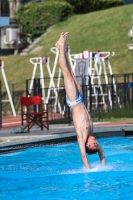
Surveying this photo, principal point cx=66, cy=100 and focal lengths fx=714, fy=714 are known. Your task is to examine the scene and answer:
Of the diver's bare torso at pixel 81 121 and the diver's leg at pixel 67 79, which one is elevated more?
the diver's leg at pixel 67 79

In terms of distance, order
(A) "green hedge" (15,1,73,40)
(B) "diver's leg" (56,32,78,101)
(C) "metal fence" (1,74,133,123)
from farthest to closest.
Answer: (A) "green hedge" (15,1,73,40) < (C) "metal fence" (1,74,133,123) < (B) "diver's leg" (56,32,78,101)

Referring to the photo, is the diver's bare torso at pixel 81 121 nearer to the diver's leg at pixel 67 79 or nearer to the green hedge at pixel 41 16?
the diver's leg at pixel 67 79

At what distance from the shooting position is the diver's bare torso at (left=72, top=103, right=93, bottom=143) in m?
11.8

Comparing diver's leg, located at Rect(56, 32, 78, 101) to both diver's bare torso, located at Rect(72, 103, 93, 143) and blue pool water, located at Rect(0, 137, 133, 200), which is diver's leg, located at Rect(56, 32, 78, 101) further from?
blue pool water, located at Rect(0, 137, 133, 200)

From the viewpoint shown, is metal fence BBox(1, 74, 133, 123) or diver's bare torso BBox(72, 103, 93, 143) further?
metal fence BBox(1, 74, 133, 123)

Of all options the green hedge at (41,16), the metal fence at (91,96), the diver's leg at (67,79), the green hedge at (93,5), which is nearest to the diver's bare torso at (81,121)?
the diver's leg at (67,79)

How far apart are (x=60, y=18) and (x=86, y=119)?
3163cm

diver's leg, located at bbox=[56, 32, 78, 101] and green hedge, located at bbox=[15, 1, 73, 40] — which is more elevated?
diver's leg, located at bbox=[56, 32, 78, 101]

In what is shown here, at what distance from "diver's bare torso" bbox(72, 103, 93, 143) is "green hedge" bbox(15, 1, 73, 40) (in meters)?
31.1

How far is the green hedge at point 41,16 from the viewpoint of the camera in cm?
4278

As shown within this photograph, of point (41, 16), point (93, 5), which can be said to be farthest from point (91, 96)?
point (93, 5)

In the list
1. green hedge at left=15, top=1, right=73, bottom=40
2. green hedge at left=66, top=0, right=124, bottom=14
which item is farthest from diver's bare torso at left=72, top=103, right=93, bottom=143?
green hedge at left=66, top=0, right=124, bottom=14

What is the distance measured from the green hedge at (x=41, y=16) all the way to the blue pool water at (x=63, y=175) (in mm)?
26806

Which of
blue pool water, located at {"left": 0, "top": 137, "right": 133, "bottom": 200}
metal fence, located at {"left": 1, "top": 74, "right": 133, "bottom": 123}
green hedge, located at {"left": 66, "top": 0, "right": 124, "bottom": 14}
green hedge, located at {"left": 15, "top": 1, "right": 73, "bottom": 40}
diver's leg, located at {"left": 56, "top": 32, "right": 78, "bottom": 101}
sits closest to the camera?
blue pool water, located at {"left": 0, "top": 137, "right": 133, "bottom": 200}
